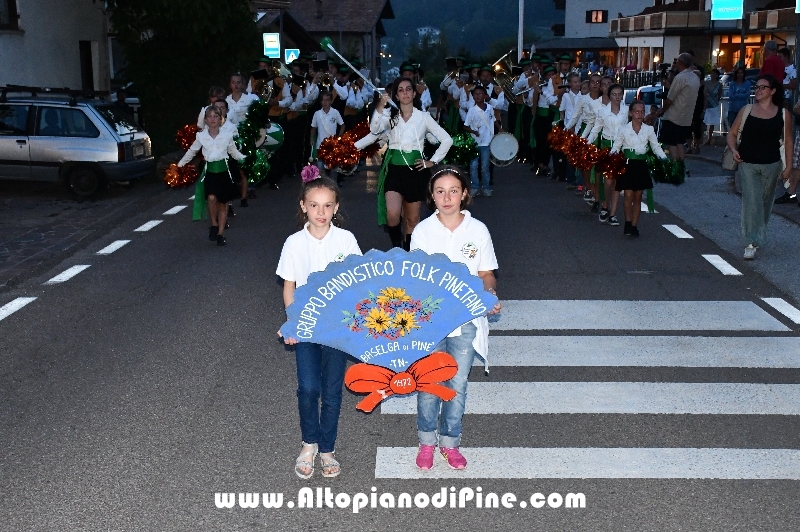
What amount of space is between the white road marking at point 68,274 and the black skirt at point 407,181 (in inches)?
127

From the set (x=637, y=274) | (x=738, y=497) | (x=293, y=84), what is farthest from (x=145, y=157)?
(x=738, y=497)

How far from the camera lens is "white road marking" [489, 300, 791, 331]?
855 centimetres

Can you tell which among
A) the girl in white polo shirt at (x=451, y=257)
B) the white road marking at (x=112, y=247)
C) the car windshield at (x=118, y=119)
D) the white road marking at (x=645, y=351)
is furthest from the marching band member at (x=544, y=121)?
the girl in white polo shirt at (x=451, y=257)

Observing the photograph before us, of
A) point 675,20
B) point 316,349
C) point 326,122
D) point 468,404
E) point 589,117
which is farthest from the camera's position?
point 675,20

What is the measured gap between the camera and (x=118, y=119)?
17.7m

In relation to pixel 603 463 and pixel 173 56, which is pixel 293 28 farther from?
pixel 603 463

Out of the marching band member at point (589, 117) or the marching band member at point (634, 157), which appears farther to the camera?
the marching band member at point (589, 117)

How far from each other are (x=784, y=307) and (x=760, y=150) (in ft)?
7.94

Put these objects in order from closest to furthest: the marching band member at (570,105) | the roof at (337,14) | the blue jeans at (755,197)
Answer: the blue jeans at (755,197) → the marching band member at (570,105) → the roof at (337,14)

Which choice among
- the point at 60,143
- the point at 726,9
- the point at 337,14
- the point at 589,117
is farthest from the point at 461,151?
the point at 337,14

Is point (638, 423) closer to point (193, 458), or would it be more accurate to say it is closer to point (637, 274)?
point (193, 458)

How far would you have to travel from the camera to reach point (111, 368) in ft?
24.5

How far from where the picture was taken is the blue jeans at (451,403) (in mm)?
5309

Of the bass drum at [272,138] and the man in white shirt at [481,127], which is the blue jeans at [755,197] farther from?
the bass drum at [272,138]
